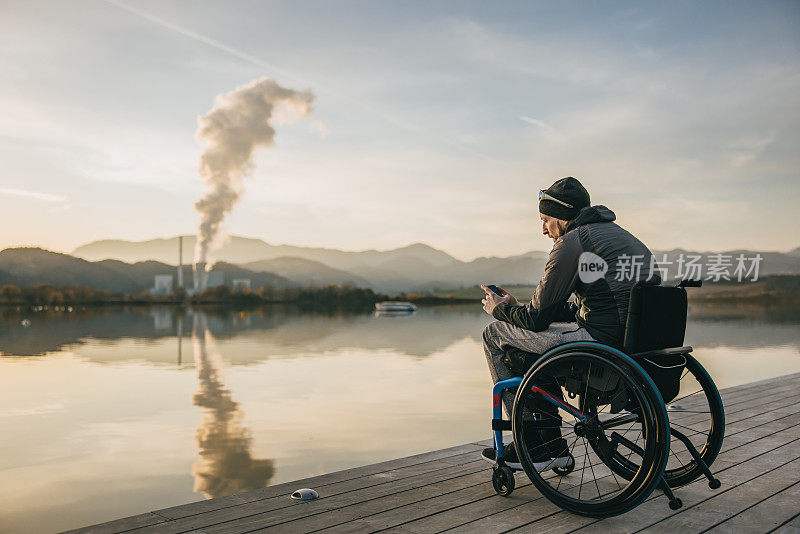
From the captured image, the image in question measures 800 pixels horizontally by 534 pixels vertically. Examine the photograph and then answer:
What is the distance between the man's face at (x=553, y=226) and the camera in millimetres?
2486

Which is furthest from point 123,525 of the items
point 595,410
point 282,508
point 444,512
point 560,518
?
point 595,410

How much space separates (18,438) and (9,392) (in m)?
4.40

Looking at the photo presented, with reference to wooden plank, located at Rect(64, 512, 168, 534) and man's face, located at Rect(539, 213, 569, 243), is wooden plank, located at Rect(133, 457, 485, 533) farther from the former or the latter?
man's face, located at Rect(539, 213, 569, 243)

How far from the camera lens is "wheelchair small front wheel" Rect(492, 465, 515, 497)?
2.43 m

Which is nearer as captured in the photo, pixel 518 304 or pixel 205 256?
pixel 518 304

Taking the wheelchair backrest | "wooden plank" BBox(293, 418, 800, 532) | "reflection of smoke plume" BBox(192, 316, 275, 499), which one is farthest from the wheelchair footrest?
"reflection of smoke plume" BBox(192, 316, 275, 499)

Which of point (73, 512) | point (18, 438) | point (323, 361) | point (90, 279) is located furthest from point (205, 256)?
point (90, 279)

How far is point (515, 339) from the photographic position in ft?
8.00

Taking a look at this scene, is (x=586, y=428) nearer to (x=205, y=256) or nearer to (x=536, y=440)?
(x=536, y=440)

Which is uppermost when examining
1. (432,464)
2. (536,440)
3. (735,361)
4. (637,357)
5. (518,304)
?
(518,304)

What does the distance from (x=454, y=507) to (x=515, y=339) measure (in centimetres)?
63

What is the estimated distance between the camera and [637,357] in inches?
86.4

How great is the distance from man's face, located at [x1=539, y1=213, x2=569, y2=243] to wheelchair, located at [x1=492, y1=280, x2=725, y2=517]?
0.42 metres

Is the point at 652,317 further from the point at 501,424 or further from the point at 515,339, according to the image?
the point at 501,424
